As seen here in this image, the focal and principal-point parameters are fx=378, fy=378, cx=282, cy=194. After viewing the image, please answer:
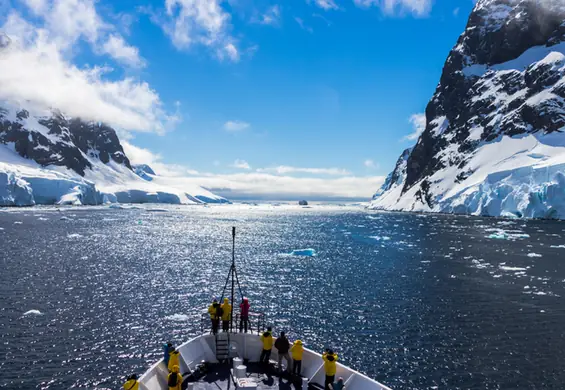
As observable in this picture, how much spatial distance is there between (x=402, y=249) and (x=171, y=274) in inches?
1827

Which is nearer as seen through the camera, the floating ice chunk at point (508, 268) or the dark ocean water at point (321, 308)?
the dark ocean water at point (321, 308)

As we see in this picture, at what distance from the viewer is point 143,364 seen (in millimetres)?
24531

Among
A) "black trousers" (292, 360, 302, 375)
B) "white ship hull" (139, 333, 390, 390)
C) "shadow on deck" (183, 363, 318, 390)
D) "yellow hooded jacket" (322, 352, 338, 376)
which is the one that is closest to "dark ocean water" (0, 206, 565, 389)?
"white ship hull" (139, 333, 390, 390)

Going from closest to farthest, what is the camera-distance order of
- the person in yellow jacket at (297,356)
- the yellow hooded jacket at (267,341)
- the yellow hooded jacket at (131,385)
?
the yellow hooded jacket at (131,385)
the person in yellow jacket at (297,356)
the yellow hooded jacket at (267,341)

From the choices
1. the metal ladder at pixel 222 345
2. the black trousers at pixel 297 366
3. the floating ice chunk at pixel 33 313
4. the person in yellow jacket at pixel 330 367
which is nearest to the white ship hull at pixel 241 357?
the metal ladder at pixel 222 345

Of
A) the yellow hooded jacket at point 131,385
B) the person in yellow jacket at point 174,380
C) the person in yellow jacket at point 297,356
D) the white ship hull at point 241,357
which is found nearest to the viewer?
the yellow hooded jacket at point 131,385

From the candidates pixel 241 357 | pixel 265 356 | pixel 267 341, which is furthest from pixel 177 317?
pixel 267 341

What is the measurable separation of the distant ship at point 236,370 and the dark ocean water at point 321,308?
6654mm

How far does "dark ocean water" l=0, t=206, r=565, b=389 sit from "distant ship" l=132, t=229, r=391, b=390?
21.8 ft

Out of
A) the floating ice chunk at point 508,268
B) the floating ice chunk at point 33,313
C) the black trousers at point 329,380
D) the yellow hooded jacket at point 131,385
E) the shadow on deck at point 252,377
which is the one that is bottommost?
the floating ice chunk at point 33,313

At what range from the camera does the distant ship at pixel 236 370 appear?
16609 millimetres

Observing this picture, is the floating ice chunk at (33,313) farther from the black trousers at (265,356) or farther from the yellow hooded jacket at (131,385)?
the black trousers at (265,356)

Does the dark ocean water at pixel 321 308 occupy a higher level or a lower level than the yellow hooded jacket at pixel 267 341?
lower

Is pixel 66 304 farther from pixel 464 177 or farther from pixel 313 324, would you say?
pixel 464 177
